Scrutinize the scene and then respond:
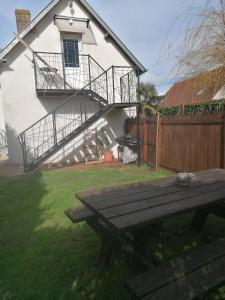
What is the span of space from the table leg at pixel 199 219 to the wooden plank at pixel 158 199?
31.2 inches

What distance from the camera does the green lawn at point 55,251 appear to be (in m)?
2.30

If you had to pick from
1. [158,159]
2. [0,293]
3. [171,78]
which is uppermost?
[171,78]

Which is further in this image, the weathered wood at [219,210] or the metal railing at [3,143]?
the metal railing at [3,143]

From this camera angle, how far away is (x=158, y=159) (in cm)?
769

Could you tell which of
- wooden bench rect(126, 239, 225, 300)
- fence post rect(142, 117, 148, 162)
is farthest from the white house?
wooden bench rect(126, 239, 225, 300)

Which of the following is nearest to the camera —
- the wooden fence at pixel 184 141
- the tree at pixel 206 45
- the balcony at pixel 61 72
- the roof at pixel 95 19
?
the tree at pixel 206 45

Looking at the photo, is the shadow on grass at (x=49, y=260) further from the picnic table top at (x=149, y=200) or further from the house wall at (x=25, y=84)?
the house wall at (x=25, y=84)

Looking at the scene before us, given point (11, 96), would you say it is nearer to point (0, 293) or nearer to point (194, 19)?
point (194, 19)

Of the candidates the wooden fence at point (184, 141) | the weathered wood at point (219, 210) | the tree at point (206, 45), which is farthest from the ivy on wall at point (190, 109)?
the weathered wood at point (219, 210)

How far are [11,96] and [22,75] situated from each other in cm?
92

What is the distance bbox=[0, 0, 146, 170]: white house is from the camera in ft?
28.8

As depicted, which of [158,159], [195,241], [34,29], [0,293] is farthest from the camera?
[34,29]

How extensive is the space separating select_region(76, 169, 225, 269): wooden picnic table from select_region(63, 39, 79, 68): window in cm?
818

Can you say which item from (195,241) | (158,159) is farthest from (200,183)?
(158,159)
